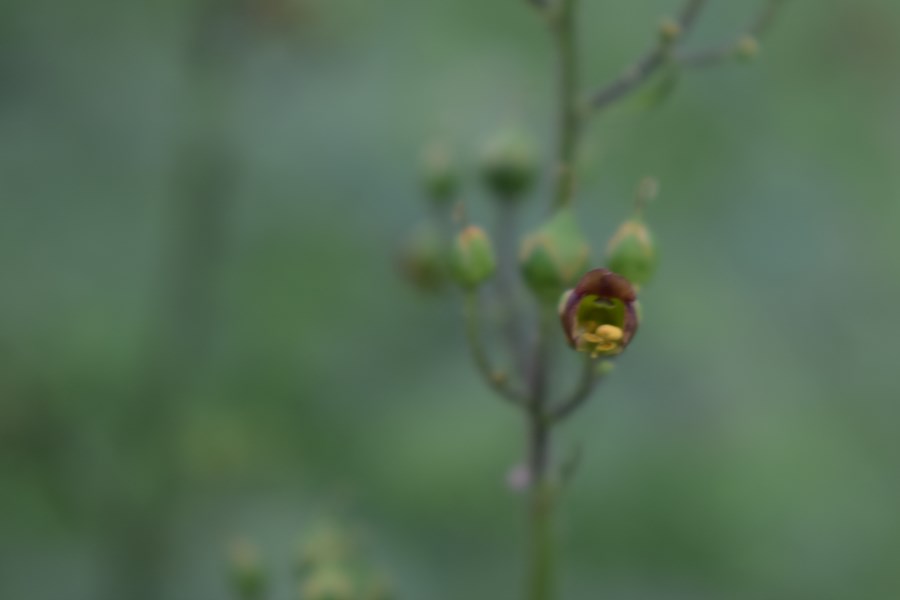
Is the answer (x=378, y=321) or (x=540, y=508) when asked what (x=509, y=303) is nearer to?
(x=540, y=508)

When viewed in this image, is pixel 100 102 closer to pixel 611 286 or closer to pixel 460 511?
pixel 460 511

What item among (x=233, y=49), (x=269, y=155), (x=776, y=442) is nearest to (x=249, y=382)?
(x=269, y=155)

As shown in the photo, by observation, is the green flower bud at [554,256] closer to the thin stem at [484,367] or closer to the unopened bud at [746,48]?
the thin stem at [484,367]

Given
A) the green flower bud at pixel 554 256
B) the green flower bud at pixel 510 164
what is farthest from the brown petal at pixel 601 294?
the green flower bud at pixel 510 164

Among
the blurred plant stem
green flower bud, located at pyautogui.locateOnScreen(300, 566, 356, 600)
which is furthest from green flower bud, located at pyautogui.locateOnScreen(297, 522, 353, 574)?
the blurred plant stem

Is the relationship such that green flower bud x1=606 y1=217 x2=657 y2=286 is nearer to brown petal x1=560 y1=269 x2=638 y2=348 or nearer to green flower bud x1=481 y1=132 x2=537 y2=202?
brown petal x1=560 y1=269 x2=638 y2=348

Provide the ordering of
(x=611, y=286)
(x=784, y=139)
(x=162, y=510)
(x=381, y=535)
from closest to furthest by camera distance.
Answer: (x=611, y=286)
(x=162, y=510)
(x=381, y=535)
(x=784, y=139)
